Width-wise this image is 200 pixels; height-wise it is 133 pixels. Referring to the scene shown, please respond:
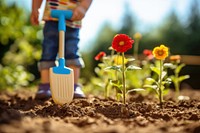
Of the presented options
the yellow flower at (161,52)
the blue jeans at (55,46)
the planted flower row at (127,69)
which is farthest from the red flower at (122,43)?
the blue jeans at (55,46)

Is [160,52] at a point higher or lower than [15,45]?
higher

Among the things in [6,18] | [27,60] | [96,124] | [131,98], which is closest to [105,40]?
[27,60]

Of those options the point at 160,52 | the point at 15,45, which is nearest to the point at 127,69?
the point at 160,52

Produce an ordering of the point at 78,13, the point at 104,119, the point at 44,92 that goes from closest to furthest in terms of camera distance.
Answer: the point at 104,119, the point at 78,13, the point at 44,92

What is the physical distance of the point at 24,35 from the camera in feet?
16.6

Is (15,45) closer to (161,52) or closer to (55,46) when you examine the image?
(55,46)

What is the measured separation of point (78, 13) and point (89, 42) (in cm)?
679

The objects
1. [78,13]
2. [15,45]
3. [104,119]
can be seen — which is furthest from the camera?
[15,45]

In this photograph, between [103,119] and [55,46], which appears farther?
[55,46]

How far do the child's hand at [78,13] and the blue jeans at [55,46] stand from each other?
0.20 m

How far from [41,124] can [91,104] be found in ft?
3.01

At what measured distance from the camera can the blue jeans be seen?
2701 millimetres

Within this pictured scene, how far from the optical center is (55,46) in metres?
2.77

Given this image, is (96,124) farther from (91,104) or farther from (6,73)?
(6,73)
